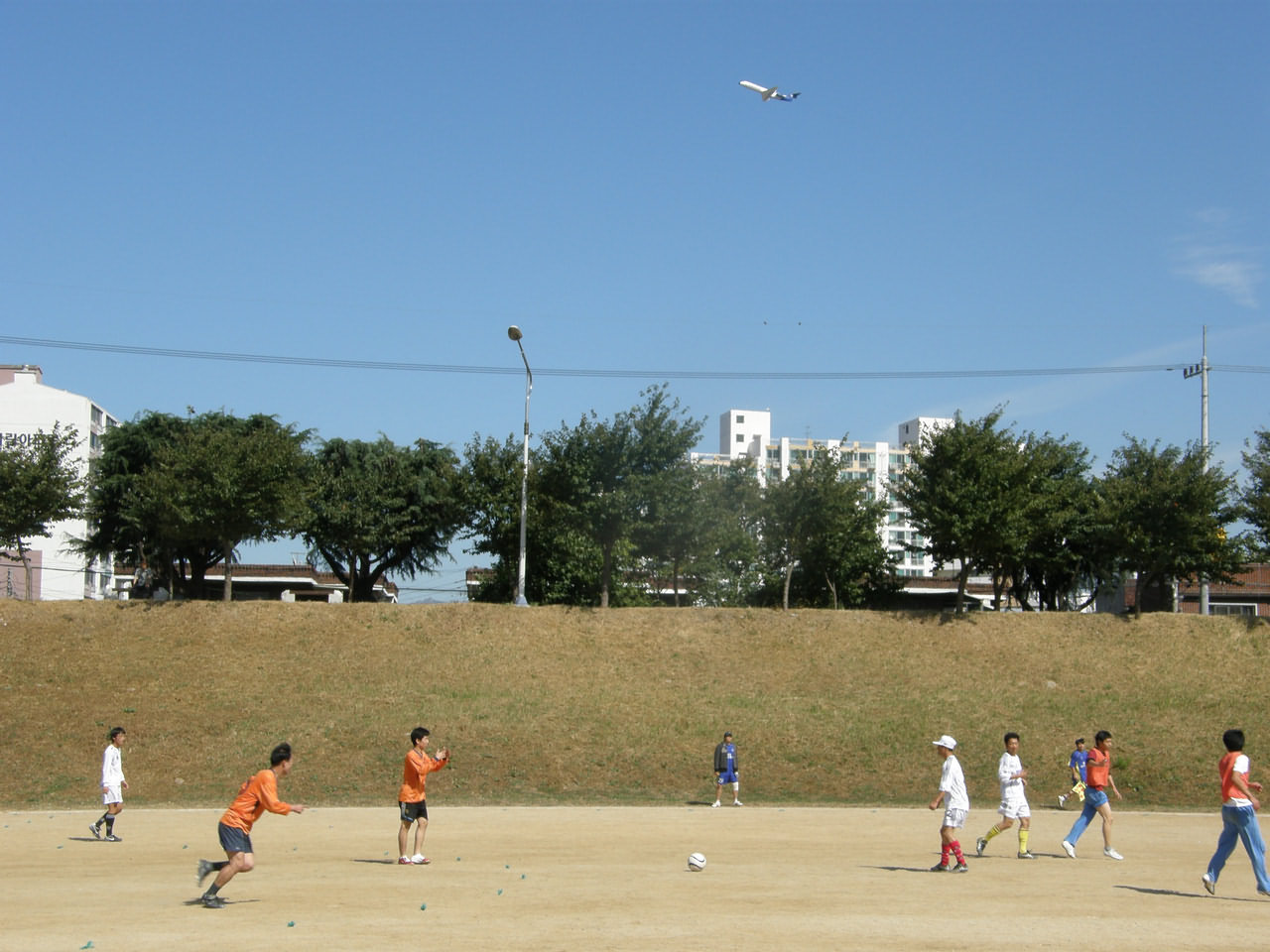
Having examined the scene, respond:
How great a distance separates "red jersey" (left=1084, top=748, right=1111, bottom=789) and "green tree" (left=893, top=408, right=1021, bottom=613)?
72.5ft

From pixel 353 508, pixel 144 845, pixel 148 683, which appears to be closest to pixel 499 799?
pixel 144 845

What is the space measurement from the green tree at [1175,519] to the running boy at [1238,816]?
92.8 feet

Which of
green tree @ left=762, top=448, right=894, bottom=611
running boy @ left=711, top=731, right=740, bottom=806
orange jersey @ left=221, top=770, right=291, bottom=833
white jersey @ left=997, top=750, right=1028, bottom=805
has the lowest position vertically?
running boy @ left=711, top=731, right=740, bottom=806

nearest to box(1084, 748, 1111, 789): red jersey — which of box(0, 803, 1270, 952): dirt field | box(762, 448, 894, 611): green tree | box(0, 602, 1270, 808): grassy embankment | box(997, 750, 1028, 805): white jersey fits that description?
box(0, 803, 1270, 952): dirt field

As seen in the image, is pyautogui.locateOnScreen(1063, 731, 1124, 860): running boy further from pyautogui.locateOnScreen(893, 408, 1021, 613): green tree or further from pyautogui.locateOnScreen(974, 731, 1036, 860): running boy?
pyautogui.locateOnScreen(893, 408, 1021, 613): green tree

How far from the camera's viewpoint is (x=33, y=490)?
38031 millimetres

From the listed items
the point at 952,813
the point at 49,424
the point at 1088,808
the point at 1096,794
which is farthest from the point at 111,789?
the point at 49,424

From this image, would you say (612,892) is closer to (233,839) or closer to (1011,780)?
(233,839)

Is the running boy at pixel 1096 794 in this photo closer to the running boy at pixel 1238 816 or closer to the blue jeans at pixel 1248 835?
the running boy at pixel 1238 816

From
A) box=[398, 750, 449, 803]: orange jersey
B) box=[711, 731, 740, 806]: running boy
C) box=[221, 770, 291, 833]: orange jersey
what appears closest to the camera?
box=[221, 770, 291, 833]: orange jersey

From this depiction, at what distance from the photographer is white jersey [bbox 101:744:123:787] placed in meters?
18.7

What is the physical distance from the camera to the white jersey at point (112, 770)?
1873 cm

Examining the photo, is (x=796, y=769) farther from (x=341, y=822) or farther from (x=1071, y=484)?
(x=1071, y=484)

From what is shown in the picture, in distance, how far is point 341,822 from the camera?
2127cm
